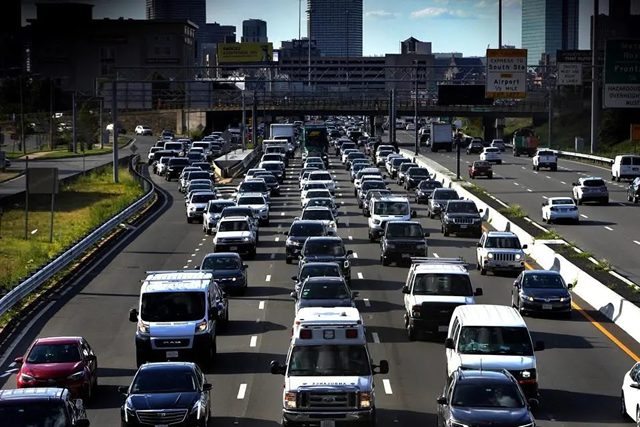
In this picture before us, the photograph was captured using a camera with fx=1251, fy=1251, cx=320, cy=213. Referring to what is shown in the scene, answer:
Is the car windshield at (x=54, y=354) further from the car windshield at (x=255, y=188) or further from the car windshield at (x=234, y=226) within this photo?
the car windshield at (x=255, y=188)

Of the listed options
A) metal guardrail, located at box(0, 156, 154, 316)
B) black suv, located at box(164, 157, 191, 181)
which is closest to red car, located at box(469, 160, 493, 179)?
black suv, located at box(164, 157, 191, 181)

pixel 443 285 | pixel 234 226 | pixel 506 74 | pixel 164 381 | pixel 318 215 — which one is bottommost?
pixel 164 381

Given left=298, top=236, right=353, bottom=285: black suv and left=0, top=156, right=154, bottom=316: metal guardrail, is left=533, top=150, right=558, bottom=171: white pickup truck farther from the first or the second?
left=298, top=236, right=353, bottom=285: black suv

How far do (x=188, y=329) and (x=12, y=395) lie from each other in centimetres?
778

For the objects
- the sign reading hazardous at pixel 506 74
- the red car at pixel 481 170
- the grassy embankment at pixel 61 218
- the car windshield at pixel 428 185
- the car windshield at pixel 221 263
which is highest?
the sign reading hazardous at pixel 506 74

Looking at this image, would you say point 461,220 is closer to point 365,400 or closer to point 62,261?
point 62,261

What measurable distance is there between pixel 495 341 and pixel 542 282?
10.4m

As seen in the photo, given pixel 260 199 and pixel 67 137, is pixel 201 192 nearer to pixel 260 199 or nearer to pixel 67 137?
pixel 260 199

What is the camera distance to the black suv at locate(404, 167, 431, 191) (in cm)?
7888

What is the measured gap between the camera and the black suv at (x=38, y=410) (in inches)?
699

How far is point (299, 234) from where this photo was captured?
146 ft

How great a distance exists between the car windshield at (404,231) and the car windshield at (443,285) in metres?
13.5

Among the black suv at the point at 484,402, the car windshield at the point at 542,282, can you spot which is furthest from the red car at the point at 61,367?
the car windshield at the point at 542,282

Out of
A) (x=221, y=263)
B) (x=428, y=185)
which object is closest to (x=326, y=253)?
(x=221, y=263)
